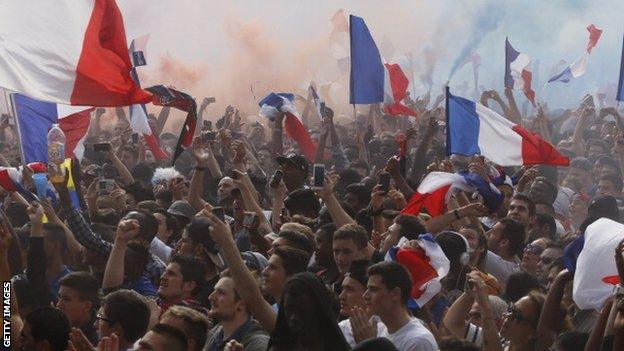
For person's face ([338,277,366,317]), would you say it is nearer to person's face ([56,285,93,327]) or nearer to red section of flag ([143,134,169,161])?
person's face ([56,285,93,327])

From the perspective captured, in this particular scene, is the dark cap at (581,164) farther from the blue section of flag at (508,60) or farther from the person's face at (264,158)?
the blue section of flag at (508,60)

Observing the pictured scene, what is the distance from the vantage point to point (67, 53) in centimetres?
980

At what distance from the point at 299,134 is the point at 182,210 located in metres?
4.50

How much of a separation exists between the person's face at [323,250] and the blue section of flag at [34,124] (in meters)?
3.59

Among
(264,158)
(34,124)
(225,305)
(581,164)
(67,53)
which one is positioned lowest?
(264,158)

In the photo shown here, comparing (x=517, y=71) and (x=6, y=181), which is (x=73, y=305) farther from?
(x=517, y=71)

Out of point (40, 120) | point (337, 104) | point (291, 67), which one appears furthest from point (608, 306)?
point (291, 67)

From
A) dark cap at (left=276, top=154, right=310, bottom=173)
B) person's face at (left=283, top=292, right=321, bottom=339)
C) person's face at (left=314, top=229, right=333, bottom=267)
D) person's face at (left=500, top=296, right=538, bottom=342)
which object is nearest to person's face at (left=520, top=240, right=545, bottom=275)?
person's face at (left=314, top=229, right=333, bottom=267)

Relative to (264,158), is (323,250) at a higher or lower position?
higher

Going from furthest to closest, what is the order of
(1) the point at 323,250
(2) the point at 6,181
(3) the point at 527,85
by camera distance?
1. (3) the point at 527,85
2. (2) the point at 6,181
3. (1) the point at 323,250

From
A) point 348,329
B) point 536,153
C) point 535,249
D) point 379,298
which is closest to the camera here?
point 379,298

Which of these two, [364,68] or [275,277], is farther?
[364,68]

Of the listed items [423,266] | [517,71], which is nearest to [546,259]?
[423,266]

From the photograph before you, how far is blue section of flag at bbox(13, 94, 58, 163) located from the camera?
1136 cm
